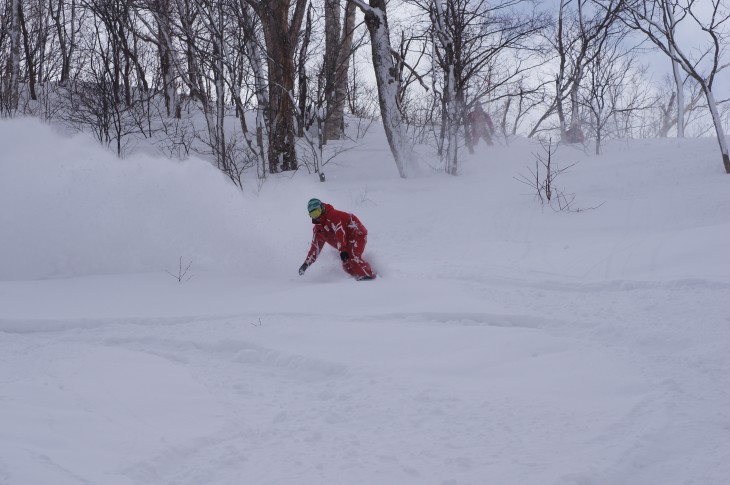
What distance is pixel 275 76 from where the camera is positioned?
13750 millimetres

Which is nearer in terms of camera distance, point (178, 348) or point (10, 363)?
point (10, 363)

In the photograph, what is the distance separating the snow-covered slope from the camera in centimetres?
259

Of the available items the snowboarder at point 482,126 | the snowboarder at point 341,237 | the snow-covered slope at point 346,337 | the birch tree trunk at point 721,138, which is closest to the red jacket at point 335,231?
the snowboarder at point 341,237

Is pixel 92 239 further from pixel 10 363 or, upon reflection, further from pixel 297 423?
pixel 297 423

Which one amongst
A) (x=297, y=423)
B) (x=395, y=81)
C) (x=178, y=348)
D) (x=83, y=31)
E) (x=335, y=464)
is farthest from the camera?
(x=83, y=31)

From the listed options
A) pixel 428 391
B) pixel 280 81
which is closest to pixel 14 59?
pixel 280 81

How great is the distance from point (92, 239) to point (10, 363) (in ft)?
10.5

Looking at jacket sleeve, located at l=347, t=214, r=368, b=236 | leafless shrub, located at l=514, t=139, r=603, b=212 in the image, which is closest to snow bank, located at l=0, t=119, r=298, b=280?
jacket sleeve, located at l=347, t=214, r=368, b=236

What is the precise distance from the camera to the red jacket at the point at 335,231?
6637 millimetres

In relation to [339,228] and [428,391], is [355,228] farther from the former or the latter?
[428,391]

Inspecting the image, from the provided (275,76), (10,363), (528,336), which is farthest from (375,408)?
(275,76)

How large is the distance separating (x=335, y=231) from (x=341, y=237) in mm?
98

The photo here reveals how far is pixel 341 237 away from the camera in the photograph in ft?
21.7

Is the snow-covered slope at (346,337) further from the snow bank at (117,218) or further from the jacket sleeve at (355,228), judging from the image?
the jacket sleeve at (355,228)
